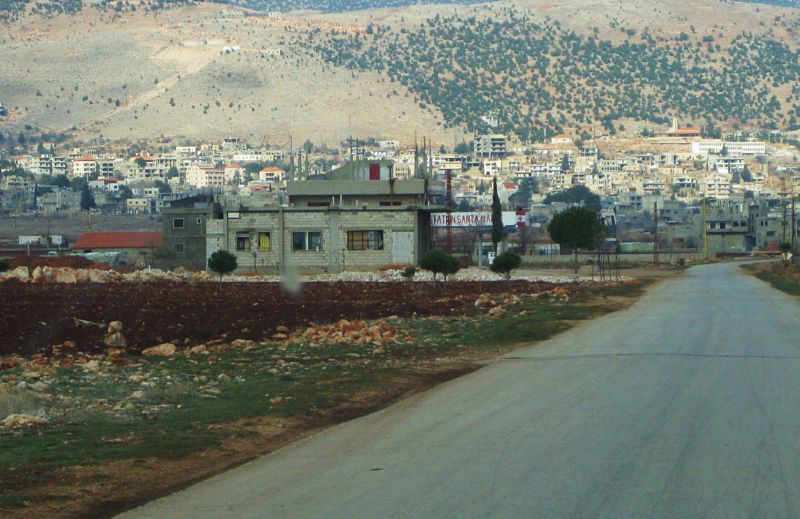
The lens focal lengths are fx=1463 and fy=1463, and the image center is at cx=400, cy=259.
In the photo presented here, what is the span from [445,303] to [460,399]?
2539 centimetres

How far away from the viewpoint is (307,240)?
270ft

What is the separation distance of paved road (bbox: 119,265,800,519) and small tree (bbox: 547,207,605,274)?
6911 cm

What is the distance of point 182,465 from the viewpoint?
548 inches

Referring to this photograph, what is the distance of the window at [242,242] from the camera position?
82.6m

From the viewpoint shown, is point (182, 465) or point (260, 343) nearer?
point (182, 465)

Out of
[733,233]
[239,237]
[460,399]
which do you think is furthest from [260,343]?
[733,233]

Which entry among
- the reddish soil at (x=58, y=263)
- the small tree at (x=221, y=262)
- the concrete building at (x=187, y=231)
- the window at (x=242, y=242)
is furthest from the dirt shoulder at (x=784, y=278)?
the concrete building at (x=187, y=231)

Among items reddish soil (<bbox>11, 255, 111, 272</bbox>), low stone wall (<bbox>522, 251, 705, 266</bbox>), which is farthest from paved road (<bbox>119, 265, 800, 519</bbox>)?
low stone wall (<bbox>522, 251, 705, 266</bbox>)

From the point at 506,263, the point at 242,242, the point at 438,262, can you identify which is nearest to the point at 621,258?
the point at 242,242

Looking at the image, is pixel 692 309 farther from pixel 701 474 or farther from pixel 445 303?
pixel 701 474

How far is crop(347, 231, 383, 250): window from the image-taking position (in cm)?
8162

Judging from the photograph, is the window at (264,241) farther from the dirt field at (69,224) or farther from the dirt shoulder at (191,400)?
the dirt field at (69,224)

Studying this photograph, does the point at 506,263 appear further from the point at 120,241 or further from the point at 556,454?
the point at 556,454

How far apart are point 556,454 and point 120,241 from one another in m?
106
